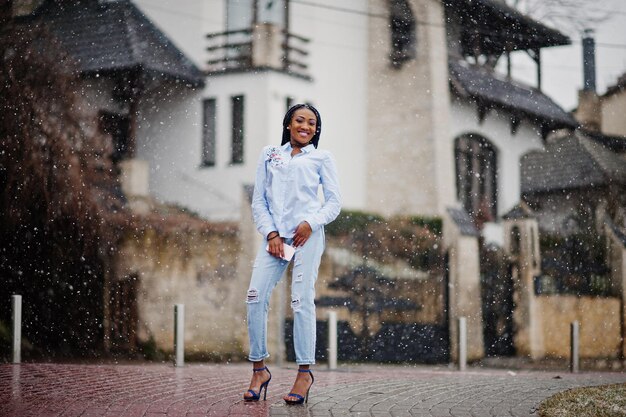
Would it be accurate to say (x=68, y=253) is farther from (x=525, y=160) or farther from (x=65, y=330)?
(x=525, y=160)

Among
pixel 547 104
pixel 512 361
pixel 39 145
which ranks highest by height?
pixel 547 104

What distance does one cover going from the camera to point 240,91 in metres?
19.5

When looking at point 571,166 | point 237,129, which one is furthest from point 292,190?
point 571,166

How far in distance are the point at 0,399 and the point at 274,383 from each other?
195cm

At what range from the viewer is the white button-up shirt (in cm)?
514

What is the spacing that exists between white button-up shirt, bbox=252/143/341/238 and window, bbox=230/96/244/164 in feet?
46.1

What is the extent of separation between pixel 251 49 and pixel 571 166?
277 inches

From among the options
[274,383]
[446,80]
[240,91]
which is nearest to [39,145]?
[240,91]

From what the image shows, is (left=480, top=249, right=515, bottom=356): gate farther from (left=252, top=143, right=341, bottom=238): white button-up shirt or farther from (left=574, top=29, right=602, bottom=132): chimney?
(left=252, top=143, right=341, bottom=238): white button-up shirt

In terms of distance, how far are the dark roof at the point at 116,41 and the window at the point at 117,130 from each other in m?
0.86

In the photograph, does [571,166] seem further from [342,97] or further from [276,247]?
[276,247]

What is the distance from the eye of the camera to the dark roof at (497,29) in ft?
62.9

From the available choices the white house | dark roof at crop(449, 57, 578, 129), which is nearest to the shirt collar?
the white house

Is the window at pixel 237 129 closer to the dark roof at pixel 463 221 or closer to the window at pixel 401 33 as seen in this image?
the window at pixel 401 33
